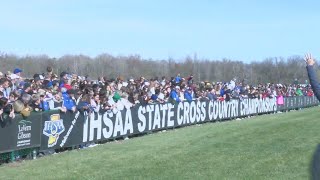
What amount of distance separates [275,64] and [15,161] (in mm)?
100055

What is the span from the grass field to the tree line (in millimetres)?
47062

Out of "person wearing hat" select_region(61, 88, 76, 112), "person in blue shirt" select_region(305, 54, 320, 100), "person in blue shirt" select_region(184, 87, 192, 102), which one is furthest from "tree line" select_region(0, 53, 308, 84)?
"person in blue shirt" select_region(305, 54, 320, 100)

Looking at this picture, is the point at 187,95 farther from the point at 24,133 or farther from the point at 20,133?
the point at 20,133

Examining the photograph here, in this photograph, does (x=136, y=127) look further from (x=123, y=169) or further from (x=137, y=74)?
(x=137, y=74)

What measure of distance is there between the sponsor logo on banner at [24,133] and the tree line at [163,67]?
47.9 m

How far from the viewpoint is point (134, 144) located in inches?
665

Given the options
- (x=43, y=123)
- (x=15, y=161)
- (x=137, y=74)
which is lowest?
(x=15, y=161)

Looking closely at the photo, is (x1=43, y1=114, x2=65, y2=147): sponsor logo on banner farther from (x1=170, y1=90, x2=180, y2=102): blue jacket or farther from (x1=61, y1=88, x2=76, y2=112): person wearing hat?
(x1=170, y1=90, x2=180, y2=102): blue jacket

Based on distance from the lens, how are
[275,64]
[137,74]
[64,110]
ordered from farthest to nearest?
[275,64] → [137,74] → [64,110]

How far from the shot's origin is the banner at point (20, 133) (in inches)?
492

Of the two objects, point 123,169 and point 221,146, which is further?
point 221,146

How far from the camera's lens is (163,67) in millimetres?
94562

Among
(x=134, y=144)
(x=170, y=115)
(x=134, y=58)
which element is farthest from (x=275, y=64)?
(x=134, y=144)

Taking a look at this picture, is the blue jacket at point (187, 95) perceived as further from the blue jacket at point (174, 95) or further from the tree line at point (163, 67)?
the tree line at point (163, 67)
